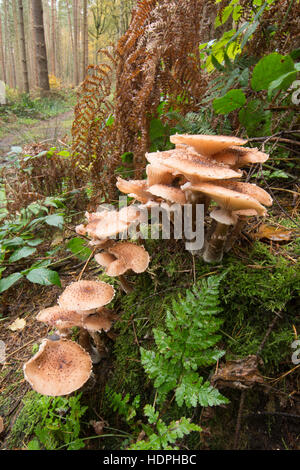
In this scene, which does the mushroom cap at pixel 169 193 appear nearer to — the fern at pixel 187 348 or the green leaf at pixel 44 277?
the fern at pixel 187 348

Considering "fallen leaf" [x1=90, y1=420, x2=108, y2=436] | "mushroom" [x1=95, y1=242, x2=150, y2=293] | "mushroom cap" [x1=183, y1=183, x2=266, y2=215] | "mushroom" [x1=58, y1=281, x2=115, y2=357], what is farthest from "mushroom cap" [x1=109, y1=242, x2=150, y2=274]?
"fallen leaf" [x1=90, y1=420, x2=108, y2=436]

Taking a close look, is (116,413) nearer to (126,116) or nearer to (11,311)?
(11,311)

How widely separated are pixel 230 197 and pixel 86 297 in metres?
1.20

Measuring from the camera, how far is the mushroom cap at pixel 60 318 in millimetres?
2011

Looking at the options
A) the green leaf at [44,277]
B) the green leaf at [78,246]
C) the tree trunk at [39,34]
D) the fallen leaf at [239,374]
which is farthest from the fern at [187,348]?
the tree trunk at [39,34]

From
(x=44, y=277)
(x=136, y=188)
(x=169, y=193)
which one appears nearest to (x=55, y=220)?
(x=44, y=277)

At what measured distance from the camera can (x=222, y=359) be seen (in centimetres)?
184

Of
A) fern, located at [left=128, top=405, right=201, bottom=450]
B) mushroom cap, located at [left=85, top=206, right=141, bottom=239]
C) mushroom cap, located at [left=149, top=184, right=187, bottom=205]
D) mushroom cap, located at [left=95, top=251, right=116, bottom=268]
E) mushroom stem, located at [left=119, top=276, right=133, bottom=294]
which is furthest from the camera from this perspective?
mushroom stem, located at [left=119, top=276, right=133, bottom=294]

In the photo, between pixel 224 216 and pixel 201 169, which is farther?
pixel 224 216

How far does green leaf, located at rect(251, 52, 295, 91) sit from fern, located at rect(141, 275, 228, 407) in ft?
5.48

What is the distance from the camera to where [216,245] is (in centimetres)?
206

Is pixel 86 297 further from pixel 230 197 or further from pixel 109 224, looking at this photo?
pixel 230 197

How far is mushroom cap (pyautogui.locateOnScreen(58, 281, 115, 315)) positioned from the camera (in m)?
1.91

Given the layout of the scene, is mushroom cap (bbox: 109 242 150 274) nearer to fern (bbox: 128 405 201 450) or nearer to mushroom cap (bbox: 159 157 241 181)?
mushroom cap (bbox: 159 157 241 181)
